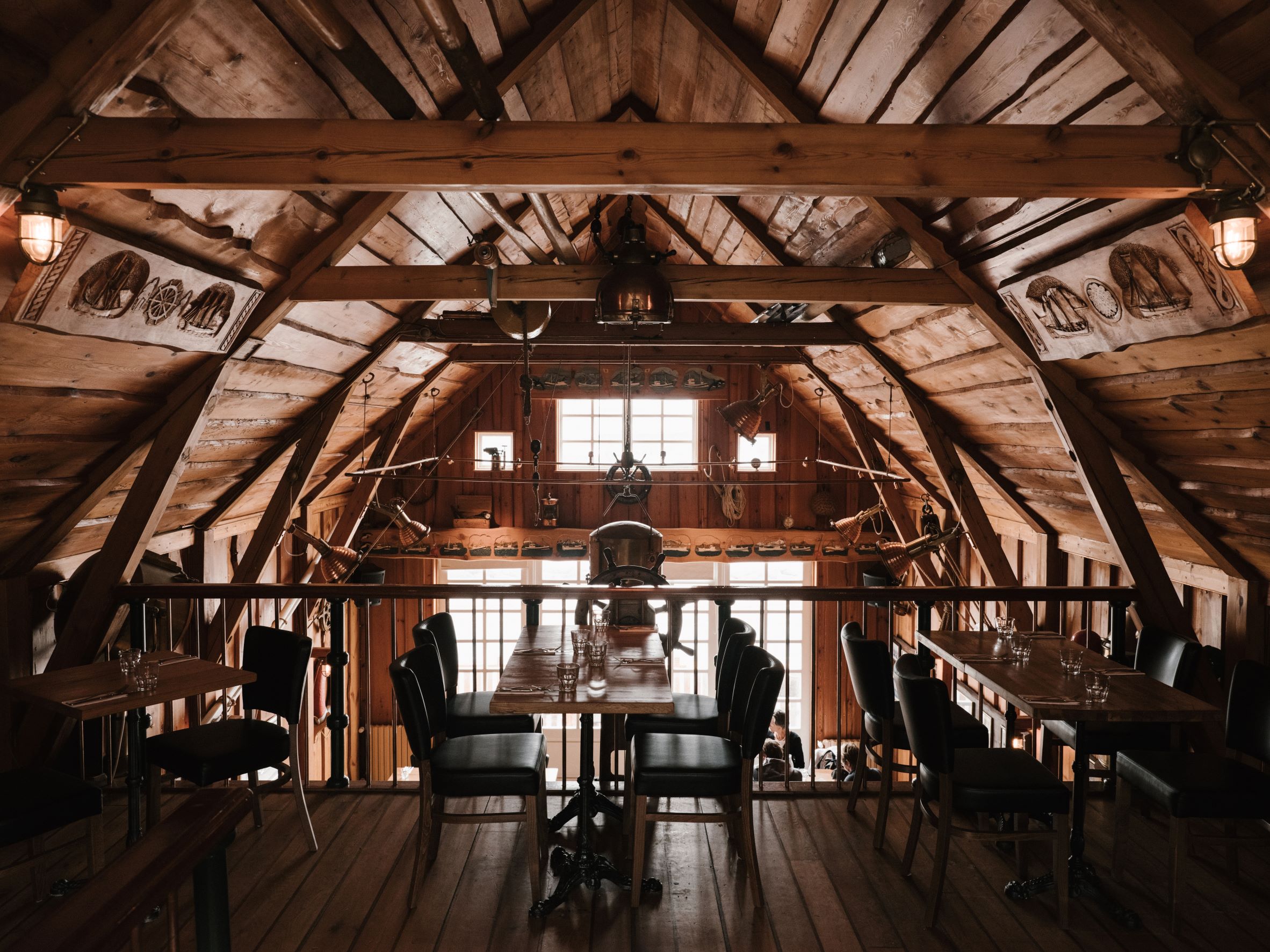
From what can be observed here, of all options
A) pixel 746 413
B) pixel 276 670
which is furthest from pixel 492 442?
pixel 276 670

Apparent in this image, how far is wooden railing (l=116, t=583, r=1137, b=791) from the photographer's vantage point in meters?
3.84

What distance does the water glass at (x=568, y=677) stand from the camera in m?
3.11

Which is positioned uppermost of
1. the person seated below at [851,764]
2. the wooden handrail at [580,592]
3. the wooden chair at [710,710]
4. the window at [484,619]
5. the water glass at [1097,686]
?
the wooden handrail at [580,592]

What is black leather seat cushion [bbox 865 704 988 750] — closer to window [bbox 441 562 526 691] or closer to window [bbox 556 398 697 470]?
window [bbox 556 398 697 470]

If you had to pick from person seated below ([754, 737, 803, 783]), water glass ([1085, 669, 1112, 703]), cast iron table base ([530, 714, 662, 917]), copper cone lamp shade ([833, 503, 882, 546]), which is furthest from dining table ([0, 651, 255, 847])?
copper cone lamp shade ([833, 503, 882, 546])

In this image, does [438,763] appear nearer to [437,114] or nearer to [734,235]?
[437,114]

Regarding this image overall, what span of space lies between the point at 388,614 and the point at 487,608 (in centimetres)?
128

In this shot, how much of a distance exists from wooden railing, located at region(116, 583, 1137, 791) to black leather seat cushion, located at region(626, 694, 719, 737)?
32cm

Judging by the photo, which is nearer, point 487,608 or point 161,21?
point 161,21

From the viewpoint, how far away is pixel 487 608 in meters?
11.3

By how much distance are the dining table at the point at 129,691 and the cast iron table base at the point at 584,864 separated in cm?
135

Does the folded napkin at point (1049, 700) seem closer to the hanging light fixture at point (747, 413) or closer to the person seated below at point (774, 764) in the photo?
the person seated below at point (774, 764)

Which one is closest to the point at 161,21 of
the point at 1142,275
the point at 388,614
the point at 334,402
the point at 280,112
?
the point at 280,112

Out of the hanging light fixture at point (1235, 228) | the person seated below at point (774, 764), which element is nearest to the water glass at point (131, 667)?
the hanging light fixture at point (1235, 228)
